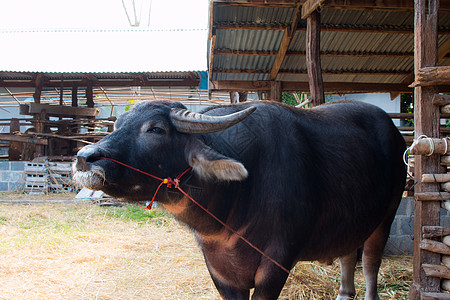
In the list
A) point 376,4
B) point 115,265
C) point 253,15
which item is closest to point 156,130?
point 115,265

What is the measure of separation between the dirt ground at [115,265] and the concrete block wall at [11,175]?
3.94 meters

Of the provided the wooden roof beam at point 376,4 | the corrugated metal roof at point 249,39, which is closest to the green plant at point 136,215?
the corrugated metal roof at point 249,39

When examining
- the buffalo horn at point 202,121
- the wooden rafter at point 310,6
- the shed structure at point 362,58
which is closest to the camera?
the buffalo horn at point 202,121

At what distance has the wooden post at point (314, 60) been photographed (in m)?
5.21

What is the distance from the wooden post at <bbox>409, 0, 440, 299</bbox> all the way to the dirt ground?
2.41ft

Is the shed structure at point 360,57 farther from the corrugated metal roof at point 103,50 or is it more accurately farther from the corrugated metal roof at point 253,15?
Answer: the corrugated metal roof at point 103,50

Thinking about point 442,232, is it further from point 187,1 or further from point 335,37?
point 187,1

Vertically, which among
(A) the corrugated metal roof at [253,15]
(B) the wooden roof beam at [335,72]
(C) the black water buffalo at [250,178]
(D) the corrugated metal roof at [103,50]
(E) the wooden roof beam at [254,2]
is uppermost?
(D) the corrugated metal roof at [103,50]

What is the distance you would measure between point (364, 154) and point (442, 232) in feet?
2.94

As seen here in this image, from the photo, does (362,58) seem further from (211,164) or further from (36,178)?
(36,178)

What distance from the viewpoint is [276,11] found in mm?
6203

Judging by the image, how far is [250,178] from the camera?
2.38 meters

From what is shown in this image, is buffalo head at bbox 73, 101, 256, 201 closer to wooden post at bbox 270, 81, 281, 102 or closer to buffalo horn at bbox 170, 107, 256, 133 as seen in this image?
buffalo horn at bbox 170, 107, 256, 133

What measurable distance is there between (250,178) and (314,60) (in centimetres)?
333
